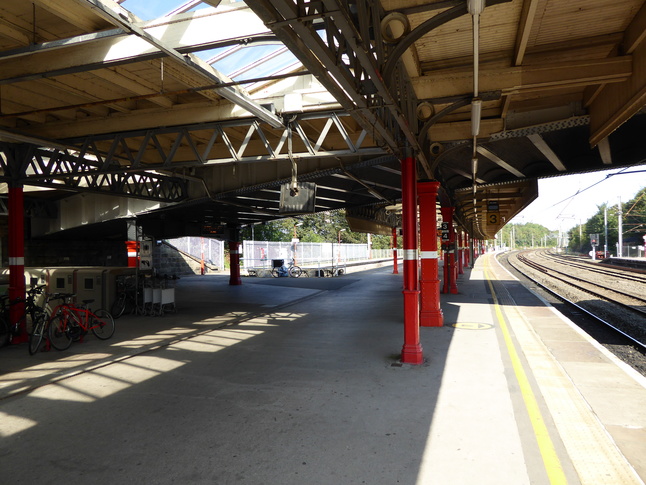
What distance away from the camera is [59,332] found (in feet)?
30.5

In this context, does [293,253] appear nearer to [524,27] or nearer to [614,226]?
[524,27]

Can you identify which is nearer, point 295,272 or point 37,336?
point 37,336

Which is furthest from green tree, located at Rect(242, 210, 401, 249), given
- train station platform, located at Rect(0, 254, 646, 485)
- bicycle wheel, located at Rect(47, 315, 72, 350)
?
train station platform, located at Rect(0, 254, 646, 485)

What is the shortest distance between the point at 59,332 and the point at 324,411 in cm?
703

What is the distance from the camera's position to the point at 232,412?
17.7 ft

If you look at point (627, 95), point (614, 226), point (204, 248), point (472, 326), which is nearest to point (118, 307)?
point (472, 326)

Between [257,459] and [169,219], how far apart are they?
18.3 m

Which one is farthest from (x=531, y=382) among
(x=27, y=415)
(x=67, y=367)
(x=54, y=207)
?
(x=54, y=207)

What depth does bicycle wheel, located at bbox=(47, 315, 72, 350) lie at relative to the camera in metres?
9.05

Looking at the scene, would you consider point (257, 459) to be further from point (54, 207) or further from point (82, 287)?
point (54, 207)

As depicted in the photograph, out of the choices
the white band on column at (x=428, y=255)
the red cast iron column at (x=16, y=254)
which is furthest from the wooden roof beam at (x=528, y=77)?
the red cast iron column at (x=16, y=254)

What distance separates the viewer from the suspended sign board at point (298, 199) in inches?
388

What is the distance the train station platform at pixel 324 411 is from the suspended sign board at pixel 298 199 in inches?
118

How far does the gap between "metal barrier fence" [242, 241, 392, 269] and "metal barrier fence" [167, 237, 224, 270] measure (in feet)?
11.2
